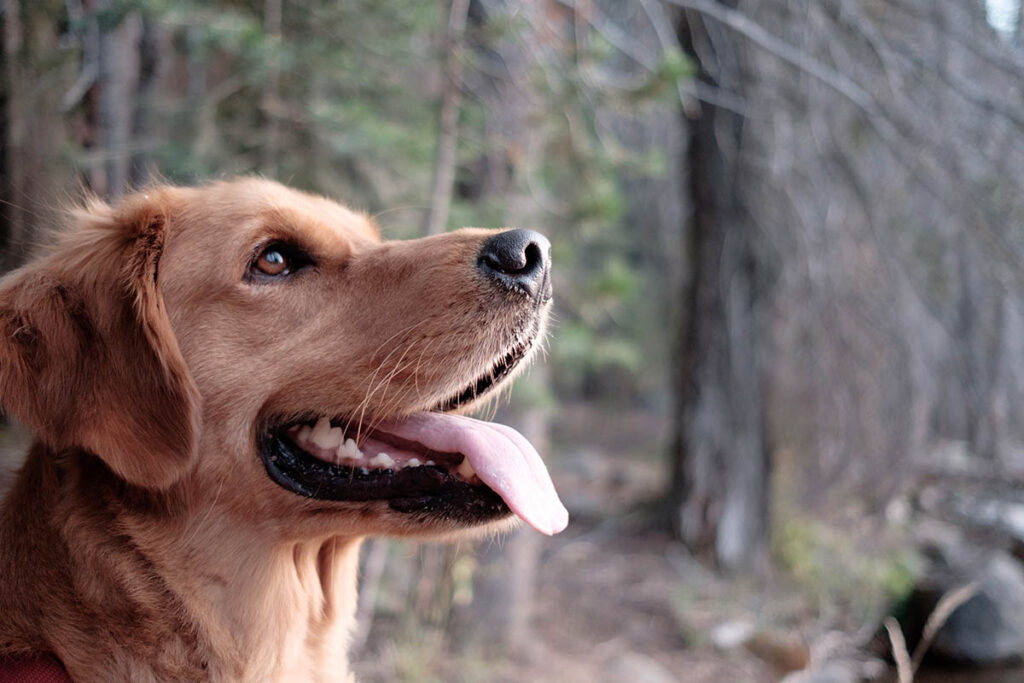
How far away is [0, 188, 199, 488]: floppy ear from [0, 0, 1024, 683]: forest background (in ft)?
2.59

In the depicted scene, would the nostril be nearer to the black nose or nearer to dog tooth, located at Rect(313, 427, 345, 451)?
the black nose

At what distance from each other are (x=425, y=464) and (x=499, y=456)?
21 centimetres

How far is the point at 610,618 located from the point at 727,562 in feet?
4.34

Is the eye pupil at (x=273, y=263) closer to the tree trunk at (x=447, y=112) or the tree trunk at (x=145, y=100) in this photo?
the tree trunk at (x=447, y=112)

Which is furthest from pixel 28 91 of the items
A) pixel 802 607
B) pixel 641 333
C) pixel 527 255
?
pixel 641 333

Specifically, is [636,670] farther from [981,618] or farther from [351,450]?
[351,450]

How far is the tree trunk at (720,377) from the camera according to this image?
7227mm

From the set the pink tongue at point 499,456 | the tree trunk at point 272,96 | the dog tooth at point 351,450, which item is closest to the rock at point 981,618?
the pink tongue at point 499,456

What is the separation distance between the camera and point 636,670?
5.58m

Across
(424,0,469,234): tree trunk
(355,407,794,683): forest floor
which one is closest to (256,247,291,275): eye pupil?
(424,0,469,234): tree trunk

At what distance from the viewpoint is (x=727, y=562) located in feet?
23.7

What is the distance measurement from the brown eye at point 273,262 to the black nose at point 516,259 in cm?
58

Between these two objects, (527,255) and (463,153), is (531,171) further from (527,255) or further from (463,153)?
(527,255)

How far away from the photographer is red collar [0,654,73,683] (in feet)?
6.30
